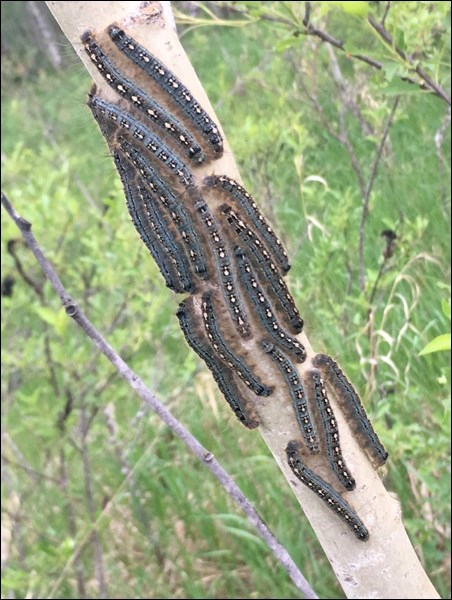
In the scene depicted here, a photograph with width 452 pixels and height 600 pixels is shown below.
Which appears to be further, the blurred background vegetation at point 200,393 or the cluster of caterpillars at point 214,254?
the blurred background vegetation at point 200,393

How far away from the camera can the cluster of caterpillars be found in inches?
37.8

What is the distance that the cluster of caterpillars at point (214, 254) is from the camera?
96cm

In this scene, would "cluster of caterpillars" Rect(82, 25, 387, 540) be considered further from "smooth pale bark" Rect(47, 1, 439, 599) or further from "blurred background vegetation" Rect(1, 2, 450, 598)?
"blurred background vegetation" Rect(1, 2, 450, 598)

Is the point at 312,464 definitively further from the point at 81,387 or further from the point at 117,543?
the point at 117,543

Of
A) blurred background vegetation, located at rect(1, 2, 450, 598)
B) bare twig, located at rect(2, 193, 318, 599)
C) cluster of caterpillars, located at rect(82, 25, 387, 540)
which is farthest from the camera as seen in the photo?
blurred background vegetation, located at rect(1, 2, 450, 598)

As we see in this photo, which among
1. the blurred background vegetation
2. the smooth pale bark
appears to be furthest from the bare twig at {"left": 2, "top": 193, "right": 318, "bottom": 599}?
the blurred background vegetation

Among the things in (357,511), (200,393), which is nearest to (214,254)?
(357,511)

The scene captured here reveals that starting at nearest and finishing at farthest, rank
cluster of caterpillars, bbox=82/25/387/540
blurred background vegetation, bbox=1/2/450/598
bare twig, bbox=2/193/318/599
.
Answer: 1. cluster of caterpillars, bbox=82/25/387/540
2. bare twig, bbox=2/193/318/599
3. blurred background vegetation, bbox=1/2/450/598

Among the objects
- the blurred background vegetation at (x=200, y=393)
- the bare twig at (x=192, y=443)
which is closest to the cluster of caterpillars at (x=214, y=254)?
the bare twig at (x=192, y=443)

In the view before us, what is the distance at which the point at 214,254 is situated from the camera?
100 centimetres

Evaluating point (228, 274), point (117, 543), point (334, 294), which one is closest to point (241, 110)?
point (334, 294)

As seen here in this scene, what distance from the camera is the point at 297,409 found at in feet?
3.41

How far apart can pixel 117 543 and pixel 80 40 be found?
351 cm

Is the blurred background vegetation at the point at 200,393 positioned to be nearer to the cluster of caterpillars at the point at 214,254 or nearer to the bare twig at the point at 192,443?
the bare twig at the point at 192,443
